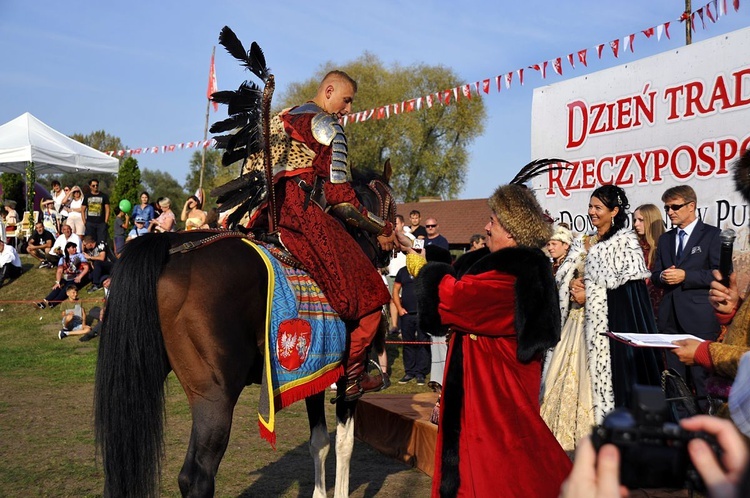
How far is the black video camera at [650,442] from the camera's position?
0.89 meters

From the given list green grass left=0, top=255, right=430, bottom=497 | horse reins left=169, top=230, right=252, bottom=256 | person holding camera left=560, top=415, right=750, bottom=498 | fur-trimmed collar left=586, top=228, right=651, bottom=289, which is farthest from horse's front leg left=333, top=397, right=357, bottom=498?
person holding camera left=560, top=415, right=750, bottom=498

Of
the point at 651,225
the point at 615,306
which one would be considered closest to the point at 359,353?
the point at 615,306

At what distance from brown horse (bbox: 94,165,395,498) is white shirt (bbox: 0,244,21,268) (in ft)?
52.2

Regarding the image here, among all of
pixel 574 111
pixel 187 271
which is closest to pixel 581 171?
pixel 574 111

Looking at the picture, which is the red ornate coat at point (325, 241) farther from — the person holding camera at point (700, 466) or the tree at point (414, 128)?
the tree at point (414, 128)

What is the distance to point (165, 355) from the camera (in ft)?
12.8

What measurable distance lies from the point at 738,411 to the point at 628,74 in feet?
23.0

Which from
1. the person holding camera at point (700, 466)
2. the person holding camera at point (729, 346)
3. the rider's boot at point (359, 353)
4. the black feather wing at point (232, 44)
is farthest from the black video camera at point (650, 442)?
the black feather wing at point (232, 44)

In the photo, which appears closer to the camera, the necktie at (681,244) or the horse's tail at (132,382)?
the horse's tail at (132,382)

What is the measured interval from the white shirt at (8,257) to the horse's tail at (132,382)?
16.0m

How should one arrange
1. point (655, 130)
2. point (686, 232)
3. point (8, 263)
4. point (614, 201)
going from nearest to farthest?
point (614, 201), point (686, 232), point (655, 130), point (8, 263)

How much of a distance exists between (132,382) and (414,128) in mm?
37761

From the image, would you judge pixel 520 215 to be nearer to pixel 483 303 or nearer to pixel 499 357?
pixel 483 303

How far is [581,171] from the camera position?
8312 mm
